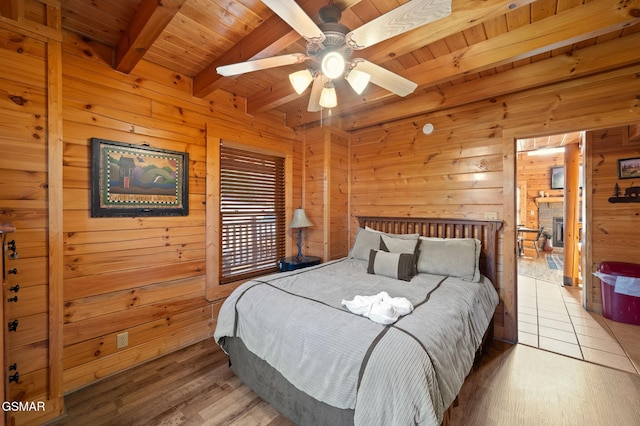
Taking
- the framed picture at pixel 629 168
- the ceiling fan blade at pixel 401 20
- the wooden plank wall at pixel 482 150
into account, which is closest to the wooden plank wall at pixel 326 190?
the wooden plank wall at pixel 482 150

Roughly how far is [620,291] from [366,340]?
3731mm

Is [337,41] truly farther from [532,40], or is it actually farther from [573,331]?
[573,331]

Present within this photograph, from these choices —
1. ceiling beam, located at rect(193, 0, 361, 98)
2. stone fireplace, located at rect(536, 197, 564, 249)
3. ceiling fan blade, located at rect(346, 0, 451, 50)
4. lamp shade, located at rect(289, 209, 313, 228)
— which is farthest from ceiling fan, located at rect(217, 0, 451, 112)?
stone fireplace, located at rect(536, 197, 564, 249)

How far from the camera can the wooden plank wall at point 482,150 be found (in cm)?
229

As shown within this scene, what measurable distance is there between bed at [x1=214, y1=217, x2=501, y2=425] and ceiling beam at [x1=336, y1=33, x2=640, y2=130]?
1.38 meters

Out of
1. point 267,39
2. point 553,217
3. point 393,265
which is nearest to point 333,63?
point 267,39

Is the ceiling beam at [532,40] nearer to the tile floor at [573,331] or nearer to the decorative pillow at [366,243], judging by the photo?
the decorative pillow at [366,243]

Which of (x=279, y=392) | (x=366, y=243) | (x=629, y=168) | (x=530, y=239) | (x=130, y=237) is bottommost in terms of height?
(x=279, y=392)

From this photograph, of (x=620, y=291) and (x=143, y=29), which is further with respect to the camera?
(x=620, y=291)

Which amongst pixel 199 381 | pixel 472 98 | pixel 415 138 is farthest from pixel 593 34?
pixel 199 381

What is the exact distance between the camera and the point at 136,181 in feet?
7.33

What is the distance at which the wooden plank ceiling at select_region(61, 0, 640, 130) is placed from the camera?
5.35 ft

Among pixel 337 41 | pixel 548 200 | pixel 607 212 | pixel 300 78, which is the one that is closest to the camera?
pixel 337 41

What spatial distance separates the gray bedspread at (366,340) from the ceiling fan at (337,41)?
145 centimetres
